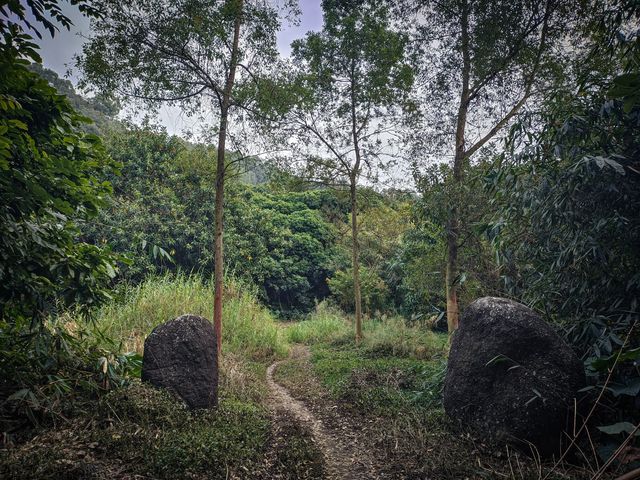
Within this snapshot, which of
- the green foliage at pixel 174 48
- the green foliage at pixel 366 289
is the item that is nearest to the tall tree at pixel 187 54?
the green foliage at pixel 174 48

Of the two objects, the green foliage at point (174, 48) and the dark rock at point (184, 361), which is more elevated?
the green foliage at point (174, 48)

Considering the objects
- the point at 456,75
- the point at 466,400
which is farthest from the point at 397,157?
the point at 466,400

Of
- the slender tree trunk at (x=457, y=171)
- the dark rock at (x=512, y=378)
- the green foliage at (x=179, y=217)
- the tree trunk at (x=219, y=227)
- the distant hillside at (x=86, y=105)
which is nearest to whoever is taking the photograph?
the dark rock at (x=512, y=378)

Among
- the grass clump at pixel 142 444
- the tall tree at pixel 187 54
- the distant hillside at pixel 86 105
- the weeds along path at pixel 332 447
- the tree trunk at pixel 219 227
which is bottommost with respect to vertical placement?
the weeds along path at pixel 332 447

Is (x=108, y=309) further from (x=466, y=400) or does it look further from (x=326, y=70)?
(x=326, y=70)

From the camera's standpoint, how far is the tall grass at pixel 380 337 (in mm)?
8828

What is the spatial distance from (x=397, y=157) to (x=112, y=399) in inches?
315

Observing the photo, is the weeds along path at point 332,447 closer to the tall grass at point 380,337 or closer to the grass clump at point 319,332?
the tall grass at point 380,337

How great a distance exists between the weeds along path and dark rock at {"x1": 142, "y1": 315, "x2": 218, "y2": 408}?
125cm

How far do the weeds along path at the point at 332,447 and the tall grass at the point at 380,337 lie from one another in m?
3.39

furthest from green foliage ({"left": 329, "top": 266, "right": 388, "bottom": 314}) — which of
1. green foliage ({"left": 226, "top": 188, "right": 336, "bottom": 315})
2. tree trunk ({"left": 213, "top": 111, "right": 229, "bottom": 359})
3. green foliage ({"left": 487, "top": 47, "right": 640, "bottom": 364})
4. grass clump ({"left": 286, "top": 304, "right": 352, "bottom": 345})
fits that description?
green foliage ({"left": 487, "top": 47, "right": 640, "bottom": 364})

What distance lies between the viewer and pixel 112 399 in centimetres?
376

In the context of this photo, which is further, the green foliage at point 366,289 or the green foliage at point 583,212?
the green foliage at point 366,289

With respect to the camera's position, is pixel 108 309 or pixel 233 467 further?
pixel 108 309
